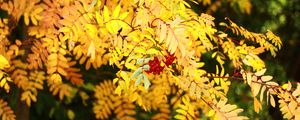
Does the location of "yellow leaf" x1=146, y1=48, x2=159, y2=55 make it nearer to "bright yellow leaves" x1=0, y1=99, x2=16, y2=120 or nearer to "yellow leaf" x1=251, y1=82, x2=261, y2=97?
"yellow leaf" x1=251, y1=82, x2=261, y2=97

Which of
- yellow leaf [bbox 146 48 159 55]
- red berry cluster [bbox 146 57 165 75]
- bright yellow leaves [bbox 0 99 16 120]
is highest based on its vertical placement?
yellow leaf [bbox 146 48 159 55]

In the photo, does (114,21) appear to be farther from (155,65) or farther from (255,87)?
(255,87)

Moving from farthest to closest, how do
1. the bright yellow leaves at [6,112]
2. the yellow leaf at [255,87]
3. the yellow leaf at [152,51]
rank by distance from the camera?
the bright yellow leaves at [6,112], the yellow leaf at [255,87], the yellow leaf at [152,51]

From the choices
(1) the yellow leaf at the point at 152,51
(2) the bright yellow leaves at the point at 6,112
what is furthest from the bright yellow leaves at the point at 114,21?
(2) the bright yellow leaves at the point at 6,112

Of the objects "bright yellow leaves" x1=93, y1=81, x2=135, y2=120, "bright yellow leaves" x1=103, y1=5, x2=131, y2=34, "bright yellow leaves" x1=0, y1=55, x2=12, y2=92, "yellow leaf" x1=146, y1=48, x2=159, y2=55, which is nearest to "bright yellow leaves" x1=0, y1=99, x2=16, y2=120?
"bright yellow leaves" x1=0, y1=55, x2=12, y2=92

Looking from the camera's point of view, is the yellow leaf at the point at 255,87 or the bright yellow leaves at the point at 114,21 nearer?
the bright yellow leaves at the point at 114,21

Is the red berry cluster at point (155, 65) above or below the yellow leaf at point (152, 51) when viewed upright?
Answer: below

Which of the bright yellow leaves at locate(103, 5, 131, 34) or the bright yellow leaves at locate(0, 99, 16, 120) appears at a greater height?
the bright yellow leaves at locate(103, 5, 131, 34)

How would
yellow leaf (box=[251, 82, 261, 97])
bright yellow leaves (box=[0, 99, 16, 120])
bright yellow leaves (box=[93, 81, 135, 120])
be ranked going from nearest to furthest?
yellow leaf (box=[251, 82, 261, 97]), bright yellow leaves (box=[0, 99, 16, 120]), bright yellow leaves (box=[93, 81, 135, 120])

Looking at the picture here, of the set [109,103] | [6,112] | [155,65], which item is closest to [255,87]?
[155,65]

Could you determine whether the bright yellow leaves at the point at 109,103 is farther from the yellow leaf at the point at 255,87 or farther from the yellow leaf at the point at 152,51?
the yellow leaf at the point at 152,51

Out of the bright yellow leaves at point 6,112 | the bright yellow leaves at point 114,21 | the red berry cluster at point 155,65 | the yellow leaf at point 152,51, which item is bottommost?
the bright yellow leaves at point 6,112

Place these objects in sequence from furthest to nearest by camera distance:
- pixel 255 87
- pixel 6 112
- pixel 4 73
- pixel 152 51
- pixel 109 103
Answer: pixel 109 103, pixel 6 112, pixel 4 73, pixel 255 87, pixel 152 51

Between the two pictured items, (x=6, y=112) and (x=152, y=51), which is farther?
(x=6, y=112)
